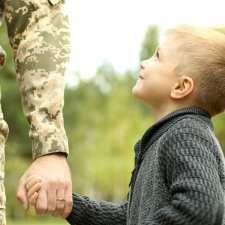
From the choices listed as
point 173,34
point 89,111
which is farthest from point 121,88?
point 173,34

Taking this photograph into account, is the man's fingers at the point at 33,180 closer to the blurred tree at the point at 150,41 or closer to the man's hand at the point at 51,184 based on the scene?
the man's hand at the point at 51,184

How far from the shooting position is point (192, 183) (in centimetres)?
375

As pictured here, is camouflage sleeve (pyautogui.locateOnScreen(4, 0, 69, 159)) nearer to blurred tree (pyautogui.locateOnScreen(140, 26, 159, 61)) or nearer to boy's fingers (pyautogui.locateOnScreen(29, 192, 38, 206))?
boy's fingers (pyautogui.locateOnScreen(29, 192, 38, 206))

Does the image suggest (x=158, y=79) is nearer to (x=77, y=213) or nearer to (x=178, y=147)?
(x=178, y=147)

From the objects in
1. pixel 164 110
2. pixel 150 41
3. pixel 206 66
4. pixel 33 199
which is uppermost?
pixel 206 66

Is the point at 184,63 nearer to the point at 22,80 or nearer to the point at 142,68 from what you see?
the point at 142,68

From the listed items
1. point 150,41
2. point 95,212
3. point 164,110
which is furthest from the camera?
point 150,41

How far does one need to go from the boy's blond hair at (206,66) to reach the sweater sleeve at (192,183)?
1.21ft

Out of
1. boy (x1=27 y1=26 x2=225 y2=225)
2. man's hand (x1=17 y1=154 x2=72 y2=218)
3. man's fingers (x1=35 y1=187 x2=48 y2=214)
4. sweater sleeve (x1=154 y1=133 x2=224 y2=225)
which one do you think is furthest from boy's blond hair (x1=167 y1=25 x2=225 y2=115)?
man's fingers (x1=35 y1=187 x2=48 y2=214)

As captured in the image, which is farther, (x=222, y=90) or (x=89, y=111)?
(x=89, y=111)

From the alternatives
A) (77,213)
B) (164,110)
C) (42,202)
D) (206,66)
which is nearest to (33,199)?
(42,202)

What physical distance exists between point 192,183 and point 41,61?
765 mm

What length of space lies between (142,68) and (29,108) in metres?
0.76

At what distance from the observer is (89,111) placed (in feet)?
207
